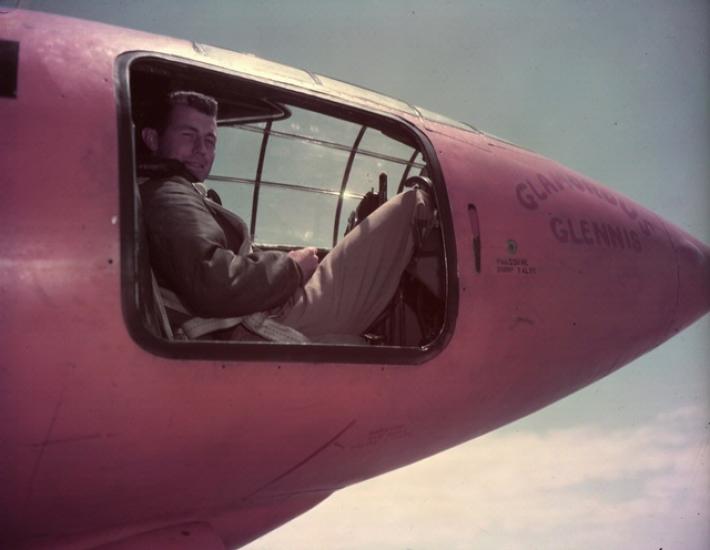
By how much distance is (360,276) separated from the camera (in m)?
2.42

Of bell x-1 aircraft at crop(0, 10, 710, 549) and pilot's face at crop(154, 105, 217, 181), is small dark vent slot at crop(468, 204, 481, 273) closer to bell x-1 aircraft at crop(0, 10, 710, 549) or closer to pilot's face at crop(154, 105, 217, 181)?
bell x-1 aircraft at crop(0, 10, 710, 549)

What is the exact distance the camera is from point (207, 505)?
2.26m

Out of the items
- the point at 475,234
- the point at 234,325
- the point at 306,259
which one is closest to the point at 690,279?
the point at 475,234

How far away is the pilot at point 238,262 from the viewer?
77.4 inches

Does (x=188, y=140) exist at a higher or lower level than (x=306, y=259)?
higher

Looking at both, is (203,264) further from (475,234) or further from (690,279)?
(690,279)

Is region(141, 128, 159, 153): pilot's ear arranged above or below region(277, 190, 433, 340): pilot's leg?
above

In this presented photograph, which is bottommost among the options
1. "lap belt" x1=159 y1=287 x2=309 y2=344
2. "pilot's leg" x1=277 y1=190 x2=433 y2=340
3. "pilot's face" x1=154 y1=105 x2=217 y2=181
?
"lap belt" x1=159 y1=287 x2=309 y2=344

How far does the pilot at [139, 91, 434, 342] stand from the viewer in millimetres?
1967

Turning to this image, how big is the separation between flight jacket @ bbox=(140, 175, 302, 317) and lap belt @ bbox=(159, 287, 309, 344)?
0.13ft

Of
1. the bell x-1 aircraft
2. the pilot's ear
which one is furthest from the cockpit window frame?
the pilot's ear

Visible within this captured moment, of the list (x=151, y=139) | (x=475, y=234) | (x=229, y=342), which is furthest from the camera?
(x=151, y=139)

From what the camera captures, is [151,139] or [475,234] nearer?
[475,234]

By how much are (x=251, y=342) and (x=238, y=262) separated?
0.28 m
